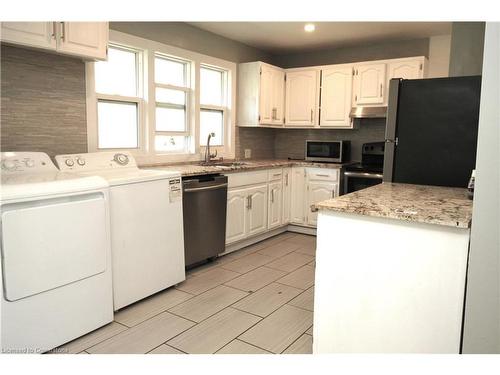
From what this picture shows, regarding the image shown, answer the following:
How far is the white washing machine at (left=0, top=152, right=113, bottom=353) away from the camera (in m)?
1.92

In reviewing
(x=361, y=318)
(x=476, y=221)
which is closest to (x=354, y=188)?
(x=361, y=318)

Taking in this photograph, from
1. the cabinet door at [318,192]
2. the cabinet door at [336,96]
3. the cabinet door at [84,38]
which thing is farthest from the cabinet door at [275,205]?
the cabinet door at [84,38]

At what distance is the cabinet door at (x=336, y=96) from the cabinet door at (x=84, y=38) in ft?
9.47

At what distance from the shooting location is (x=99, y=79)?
3293 millimetres

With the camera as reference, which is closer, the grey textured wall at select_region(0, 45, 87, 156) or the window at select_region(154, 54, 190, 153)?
the grey textured wall at select_region(0, 45, 87, 156)

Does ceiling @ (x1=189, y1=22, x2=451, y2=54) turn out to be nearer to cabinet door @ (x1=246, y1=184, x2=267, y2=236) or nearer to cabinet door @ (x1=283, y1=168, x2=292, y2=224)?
cabinet door @ (x1=283, y1=168, x2=292, y2=224)

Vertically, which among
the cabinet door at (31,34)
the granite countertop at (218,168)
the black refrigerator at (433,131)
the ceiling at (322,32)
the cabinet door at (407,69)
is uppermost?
the ceiling at (322,32)

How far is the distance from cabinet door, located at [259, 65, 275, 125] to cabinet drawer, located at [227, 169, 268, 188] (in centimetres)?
87

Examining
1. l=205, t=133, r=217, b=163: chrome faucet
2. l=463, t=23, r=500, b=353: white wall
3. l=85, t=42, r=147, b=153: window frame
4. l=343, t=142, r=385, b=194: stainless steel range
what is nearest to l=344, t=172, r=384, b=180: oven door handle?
l=343, t=142, r=385, b=194: stainless steel range

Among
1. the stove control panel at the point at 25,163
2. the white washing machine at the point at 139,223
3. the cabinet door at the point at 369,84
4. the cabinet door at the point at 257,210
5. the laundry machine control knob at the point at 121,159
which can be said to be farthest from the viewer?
the cabinet door at the point at 369,84

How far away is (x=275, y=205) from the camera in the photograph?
459 cm

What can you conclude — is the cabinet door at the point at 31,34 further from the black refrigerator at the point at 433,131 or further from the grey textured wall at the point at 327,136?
the grey textured wall at the point at 327,136

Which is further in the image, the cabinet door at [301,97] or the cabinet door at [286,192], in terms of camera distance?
the cabinet door at [301,97]

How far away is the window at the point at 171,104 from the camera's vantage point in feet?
12.8
